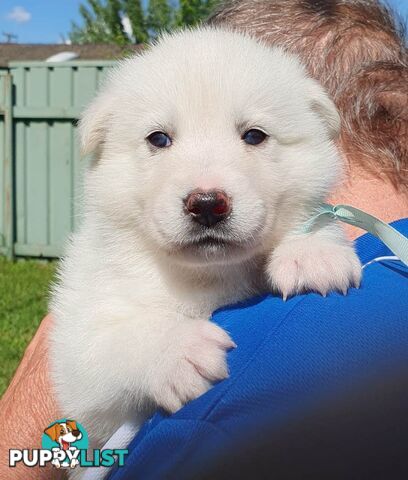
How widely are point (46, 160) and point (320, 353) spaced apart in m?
8.85

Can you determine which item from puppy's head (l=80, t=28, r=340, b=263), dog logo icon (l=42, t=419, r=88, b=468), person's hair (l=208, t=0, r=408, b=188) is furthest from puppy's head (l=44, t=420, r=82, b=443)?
person's hair (l=208, t=0, r=408, b=188)

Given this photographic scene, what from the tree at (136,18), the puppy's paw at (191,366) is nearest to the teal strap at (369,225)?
the puppy's paw at (191,366)

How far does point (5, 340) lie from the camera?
635 centimetres

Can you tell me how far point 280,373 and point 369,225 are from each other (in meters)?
0.58

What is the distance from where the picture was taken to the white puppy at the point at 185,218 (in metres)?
1.95

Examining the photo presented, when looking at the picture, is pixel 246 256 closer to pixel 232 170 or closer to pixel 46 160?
pixel 232 170

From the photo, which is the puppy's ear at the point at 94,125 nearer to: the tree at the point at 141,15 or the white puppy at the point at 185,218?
the white puppy at the point at 185,218

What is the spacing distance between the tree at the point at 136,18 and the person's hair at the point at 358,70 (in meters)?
12.9

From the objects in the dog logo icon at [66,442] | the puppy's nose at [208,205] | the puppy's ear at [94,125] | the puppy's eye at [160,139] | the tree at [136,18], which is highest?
the tree at [136,18]

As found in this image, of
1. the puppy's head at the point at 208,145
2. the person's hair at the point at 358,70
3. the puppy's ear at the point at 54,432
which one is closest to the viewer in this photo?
the puppy's head at the point at 208,145

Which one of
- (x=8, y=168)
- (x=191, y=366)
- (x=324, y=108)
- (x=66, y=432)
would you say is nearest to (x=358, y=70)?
(x=324, y=108)

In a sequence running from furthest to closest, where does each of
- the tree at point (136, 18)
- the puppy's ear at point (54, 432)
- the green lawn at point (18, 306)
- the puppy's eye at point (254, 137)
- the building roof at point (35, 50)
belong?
the building roof at point (35, 50)
the tree at point (136, 18)
the green lawn at point (18, 306)
the puppy's ear at point (54, 432)
the puppy's eye at point (254, 137)

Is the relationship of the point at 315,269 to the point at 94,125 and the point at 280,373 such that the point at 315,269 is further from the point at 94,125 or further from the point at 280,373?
the point at 94,125

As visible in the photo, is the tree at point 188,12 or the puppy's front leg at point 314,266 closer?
the puppy's front leg at point 314,266
